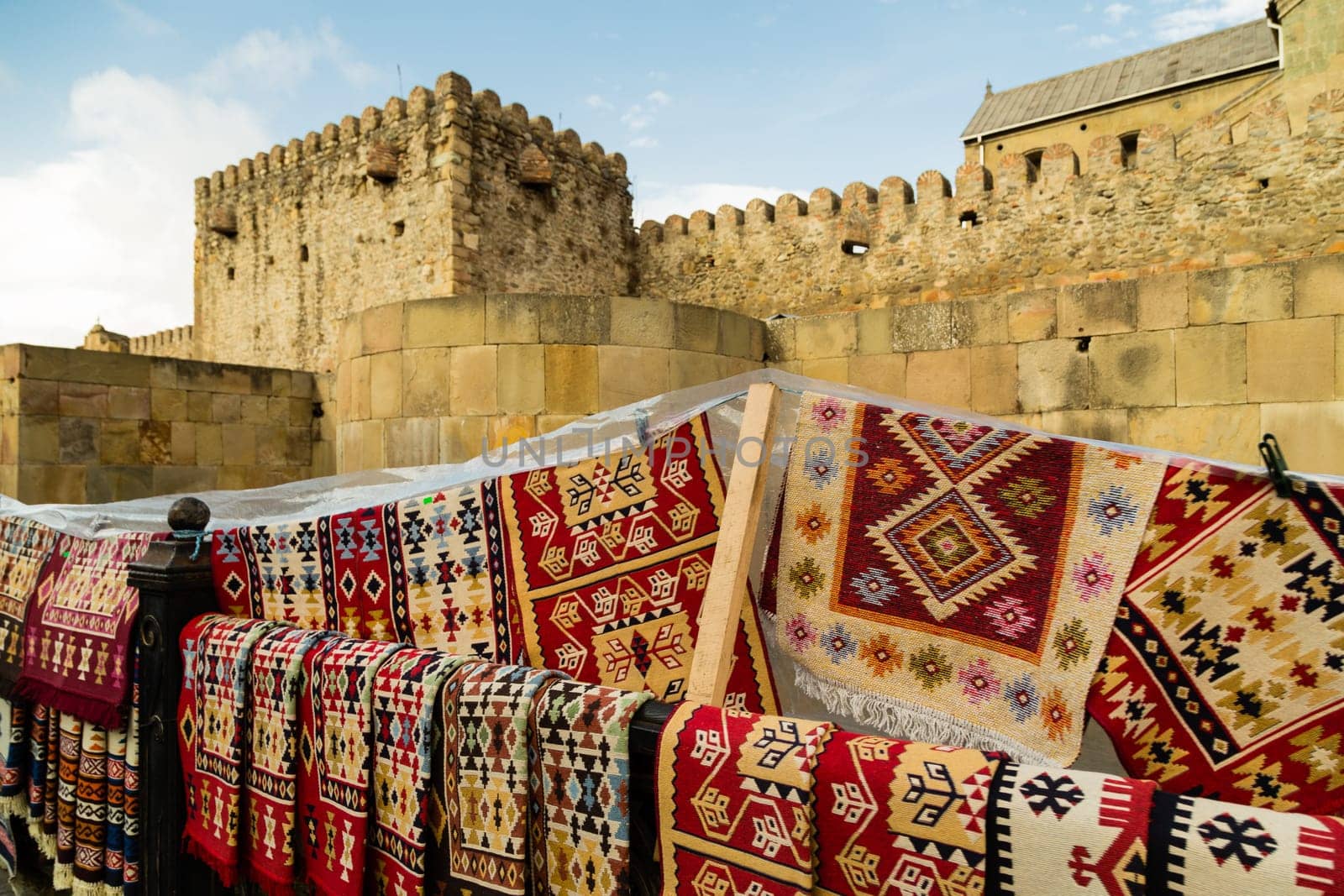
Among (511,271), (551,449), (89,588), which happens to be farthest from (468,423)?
(511,271)

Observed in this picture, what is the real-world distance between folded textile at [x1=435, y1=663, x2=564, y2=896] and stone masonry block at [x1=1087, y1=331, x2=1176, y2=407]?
365cm

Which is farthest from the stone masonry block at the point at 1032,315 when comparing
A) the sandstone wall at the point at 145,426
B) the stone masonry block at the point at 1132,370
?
the sandstone wall at the point at 145,426

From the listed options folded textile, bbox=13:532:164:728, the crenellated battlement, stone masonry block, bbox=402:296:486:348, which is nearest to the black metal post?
folded textile, bbox=13:532:164:728

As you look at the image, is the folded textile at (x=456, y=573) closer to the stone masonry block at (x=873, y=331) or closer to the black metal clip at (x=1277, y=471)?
the black metal clip at (x=1277, y=471)

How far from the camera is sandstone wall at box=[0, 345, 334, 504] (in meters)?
6.91

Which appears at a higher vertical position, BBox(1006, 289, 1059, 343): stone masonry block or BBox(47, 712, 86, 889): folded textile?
BBox(1006, 289, 1059, 343): stone masonry block

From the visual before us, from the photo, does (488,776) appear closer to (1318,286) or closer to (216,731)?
(216,731)

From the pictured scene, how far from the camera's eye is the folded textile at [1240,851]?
3.21ft

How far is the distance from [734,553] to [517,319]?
3.33m

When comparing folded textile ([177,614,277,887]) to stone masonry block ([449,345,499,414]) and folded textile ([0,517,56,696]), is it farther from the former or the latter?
stone masonry block ([449,345,499,414])

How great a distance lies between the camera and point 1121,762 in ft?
4.88

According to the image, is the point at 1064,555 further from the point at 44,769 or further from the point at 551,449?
the point at 44,769

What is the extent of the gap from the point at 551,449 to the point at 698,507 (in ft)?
1.70

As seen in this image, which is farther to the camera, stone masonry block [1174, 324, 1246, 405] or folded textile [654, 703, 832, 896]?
stone masonry block [1174, 324, 1246, 405]
